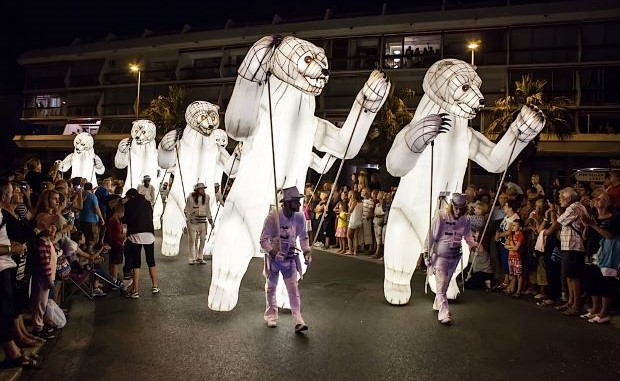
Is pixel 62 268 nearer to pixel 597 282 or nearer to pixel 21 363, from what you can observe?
pixel 21 363

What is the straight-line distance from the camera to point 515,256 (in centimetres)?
875

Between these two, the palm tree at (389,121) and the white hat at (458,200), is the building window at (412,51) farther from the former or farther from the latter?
the white hat at (458,200)

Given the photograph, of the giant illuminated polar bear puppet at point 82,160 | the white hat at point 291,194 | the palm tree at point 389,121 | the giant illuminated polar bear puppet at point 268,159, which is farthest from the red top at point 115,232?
the palm tree at point 389,121

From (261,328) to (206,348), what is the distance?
97 centimetres

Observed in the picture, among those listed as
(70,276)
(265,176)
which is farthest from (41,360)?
(265,176)

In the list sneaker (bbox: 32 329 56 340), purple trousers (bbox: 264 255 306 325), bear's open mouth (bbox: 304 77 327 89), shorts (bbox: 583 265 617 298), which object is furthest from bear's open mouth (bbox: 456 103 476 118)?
sneaker (bbox: 32 329 56 340)

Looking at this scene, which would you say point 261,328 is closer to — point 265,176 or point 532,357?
point 265,176

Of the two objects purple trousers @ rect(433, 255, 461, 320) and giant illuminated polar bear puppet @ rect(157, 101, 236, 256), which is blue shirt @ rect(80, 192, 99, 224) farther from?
purple trousers @ rect(433, 255, 461, 320)

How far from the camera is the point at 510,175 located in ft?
79.2

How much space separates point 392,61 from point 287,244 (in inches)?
925

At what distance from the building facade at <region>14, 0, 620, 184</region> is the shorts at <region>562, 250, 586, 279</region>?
1085 cm

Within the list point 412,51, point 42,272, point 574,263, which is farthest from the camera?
point 412,51

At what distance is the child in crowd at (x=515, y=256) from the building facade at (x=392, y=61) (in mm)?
9745

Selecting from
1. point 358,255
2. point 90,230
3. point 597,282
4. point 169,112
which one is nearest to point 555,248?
point 597,282
